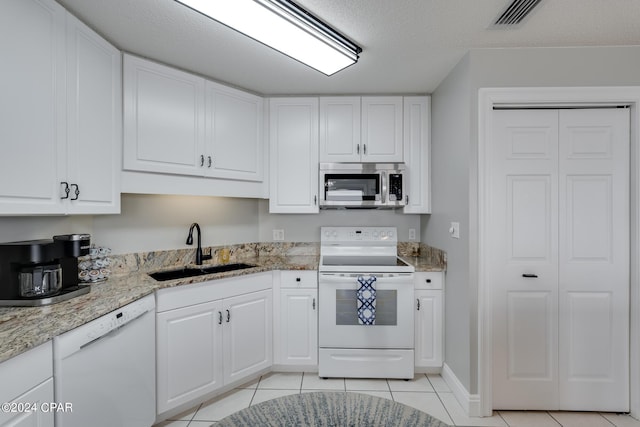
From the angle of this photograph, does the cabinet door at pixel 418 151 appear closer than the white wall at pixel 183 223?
No

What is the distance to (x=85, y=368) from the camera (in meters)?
1.25

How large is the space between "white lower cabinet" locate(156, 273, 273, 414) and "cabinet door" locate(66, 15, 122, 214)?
72 cm

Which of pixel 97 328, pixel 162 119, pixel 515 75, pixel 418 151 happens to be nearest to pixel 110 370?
pixel 97 328

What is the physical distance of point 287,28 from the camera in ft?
5.20

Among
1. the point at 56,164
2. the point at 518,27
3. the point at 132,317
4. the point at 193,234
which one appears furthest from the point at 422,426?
the point at 193,234

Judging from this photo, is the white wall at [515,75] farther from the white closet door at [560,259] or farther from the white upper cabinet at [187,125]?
the white upper cabinet at [187,125]

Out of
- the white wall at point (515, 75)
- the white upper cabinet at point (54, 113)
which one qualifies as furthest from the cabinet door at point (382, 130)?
the white upper cabinet at point (54, 113)

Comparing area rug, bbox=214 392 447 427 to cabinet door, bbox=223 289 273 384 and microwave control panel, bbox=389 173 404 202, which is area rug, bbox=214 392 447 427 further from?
microwave control panel, bbox=389 173 404 202

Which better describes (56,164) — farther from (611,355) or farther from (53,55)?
(611,355)

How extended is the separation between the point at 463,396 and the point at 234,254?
7.01 ft

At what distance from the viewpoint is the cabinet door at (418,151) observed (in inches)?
103

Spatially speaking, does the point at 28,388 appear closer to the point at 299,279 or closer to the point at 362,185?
the point at 299,279

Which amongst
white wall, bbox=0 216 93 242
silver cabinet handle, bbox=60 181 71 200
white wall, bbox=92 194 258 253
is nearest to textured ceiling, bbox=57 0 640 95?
silver cabinet handle, bbox=60 181 71 200

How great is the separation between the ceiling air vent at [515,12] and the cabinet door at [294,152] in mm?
1467
